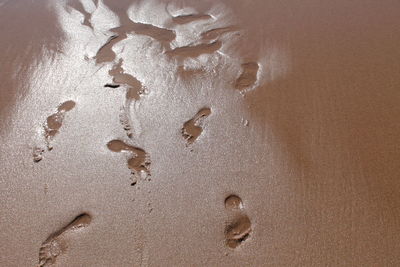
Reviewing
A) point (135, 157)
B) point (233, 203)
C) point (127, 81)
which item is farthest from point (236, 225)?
point (127, 81)

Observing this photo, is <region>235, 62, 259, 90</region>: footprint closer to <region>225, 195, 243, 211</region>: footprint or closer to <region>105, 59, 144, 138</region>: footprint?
<region>105, 59, 144, 138</region>: footprint

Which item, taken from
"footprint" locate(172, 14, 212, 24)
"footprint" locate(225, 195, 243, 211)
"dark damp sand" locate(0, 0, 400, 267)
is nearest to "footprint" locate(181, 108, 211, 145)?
"dark damp sand" locate(0, 0, 400, 267)

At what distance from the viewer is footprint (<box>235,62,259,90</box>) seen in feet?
9.98

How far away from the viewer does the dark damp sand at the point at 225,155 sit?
6.56ft

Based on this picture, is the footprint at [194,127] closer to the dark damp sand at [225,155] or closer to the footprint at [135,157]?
the dark damp sand at [225,155]

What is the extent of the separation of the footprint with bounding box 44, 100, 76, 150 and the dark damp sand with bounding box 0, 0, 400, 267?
0.14 feet

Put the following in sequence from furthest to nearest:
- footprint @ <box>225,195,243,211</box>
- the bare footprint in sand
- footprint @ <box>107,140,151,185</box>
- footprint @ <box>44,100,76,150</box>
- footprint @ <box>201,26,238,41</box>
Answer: footprint @ <box>201,26,238,41</box> < footprint @ <box>44,100,76,150</box> < the bare footprint in sand < footprint @ <box>107,140,151,185</box> < footprint @ <box>225,195,243,211</box>

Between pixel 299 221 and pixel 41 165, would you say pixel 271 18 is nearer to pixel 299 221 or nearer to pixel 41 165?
pixel 299 221

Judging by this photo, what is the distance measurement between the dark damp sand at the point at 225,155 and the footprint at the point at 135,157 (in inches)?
0.6

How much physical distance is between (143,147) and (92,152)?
0.39 metres

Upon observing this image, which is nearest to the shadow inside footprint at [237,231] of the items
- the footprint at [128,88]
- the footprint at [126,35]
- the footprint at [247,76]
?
the footprint at [128,88]

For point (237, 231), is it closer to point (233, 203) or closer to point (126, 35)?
point (233, 203)

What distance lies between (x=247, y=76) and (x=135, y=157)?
4.39 feet

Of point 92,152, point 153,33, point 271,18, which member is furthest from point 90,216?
point 271,18
